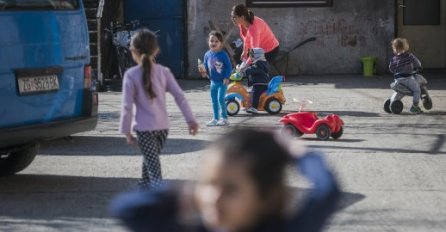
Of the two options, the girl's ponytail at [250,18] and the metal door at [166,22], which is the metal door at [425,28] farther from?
the girl's ponytail at [250,18]

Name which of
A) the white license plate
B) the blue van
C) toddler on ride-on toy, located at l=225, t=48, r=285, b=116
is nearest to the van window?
the blue van

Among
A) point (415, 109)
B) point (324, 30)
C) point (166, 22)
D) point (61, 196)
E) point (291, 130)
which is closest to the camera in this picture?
point (61, 196)

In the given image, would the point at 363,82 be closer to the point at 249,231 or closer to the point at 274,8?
the point at 274,8

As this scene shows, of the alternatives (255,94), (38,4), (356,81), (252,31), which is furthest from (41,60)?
(356,81)

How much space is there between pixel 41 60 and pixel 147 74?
1.59 m

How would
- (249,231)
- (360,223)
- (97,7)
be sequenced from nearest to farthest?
(249,231) → (360,223) → (97,7)

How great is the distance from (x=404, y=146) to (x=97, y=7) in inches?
426

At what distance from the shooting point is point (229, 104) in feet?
50.5

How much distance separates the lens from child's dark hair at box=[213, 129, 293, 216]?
8.81ft

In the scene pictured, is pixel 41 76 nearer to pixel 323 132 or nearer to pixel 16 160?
pixel 16 160

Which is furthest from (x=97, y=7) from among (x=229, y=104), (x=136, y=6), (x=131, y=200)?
(x=131, y=200)

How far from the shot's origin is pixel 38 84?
887 centimetres

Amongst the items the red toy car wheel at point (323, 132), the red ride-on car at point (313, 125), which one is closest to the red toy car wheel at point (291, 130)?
the red ride-on car at point (313, 125)

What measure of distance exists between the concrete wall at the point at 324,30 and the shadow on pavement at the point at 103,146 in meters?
11.0
